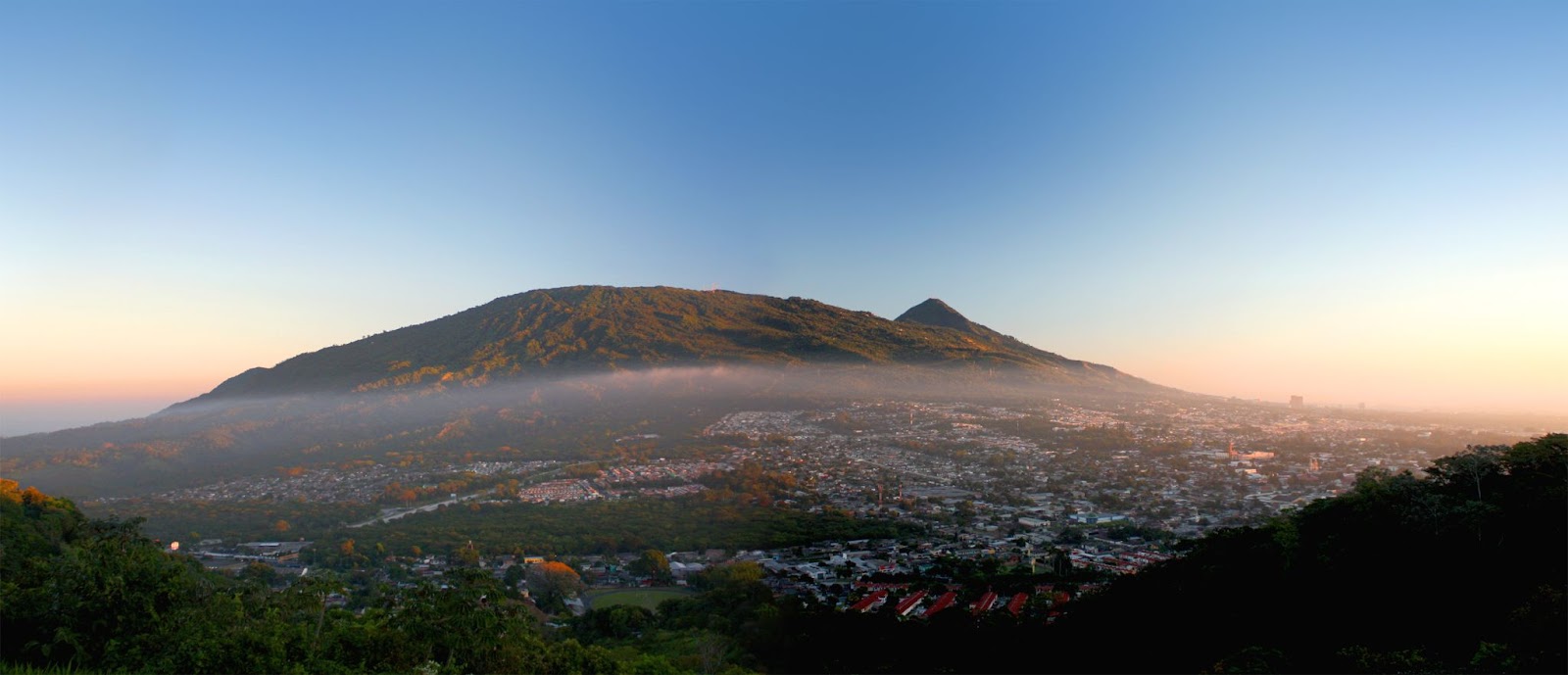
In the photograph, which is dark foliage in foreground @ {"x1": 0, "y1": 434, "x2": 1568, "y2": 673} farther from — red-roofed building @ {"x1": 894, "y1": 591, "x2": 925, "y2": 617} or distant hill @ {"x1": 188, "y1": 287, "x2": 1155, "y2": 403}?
distant hill @ {"x1": 188, "y1": 287, "x2": 1155, "y2": 403}

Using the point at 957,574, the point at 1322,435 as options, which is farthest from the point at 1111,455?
the point at 957,574

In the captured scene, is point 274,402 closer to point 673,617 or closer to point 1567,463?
point 673,617

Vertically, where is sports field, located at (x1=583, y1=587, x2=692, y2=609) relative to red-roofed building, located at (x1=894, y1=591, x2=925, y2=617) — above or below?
below

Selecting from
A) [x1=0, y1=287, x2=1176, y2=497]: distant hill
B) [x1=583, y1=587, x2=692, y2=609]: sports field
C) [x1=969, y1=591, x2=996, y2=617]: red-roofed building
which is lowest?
[x1=583, y1=587, x2=692, y2=609]: sports field

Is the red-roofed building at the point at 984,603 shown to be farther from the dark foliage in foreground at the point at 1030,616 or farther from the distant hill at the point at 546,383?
the distant hill at the point at 546,383

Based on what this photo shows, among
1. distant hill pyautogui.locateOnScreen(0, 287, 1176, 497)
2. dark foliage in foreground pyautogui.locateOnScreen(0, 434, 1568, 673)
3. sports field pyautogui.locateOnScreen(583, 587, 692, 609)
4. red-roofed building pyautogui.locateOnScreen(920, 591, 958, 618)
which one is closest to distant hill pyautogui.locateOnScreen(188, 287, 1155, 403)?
distant hill pyautogui.locateOnScreen(0, 287, 1176, 497)

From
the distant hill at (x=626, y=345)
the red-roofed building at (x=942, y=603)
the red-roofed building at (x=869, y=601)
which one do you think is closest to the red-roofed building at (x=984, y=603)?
the red-roofed building at (x=942, y=603)

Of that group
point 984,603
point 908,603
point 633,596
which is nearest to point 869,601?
point 908,603
